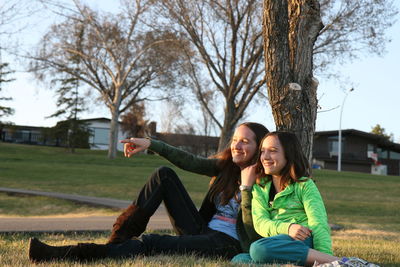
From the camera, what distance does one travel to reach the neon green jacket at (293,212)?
3.81 m

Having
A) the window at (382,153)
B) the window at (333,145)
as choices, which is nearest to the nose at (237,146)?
the window at (333,145)

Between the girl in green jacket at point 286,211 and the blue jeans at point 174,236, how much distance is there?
0.92 ft

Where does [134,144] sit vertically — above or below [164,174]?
above

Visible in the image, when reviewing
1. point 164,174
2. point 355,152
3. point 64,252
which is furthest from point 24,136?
point 64,252

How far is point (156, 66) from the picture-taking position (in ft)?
105

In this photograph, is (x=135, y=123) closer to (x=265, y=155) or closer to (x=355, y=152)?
(x=355, y=152)

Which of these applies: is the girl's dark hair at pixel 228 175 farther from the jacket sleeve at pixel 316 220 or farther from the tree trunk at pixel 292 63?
the tree trunk at pixel 292 63

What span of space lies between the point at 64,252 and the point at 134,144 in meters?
1.28

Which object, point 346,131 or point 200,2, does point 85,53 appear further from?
point 346,131

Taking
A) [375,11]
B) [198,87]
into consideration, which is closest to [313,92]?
[375,11]

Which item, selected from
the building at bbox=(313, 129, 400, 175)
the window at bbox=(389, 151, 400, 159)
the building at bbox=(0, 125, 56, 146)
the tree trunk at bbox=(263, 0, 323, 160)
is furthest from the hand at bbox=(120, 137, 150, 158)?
the window at bbox=(389, 151, 400, 159)

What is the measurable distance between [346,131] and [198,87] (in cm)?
3428

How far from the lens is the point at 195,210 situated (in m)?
4.54

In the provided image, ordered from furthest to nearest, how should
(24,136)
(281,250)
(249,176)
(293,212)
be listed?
(24,136) < (249,176) < (293,212) < (281,250)
